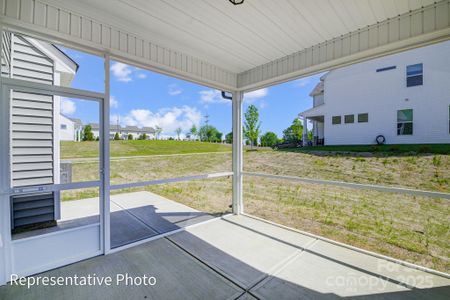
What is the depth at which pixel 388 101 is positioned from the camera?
115 inches

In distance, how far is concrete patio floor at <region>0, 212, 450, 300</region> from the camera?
5.75 ft

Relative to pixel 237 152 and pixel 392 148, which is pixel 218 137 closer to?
pixel 237 152

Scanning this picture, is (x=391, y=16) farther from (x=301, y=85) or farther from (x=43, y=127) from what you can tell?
(x=43, y=127)

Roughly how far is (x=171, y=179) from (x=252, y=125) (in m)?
2.09

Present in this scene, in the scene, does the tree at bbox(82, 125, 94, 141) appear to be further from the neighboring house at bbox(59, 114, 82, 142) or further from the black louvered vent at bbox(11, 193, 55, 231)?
the black louvered vent at bbox(11, 193, 55, 231)

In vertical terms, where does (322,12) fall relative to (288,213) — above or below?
above

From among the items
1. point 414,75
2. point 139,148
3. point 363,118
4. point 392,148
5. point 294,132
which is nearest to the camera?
point 414,75

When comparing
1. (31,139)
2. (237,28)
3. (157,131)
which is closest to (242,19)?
(237,28)

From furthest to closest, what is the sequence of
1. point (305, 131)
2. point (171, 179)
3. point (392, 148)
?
point (305, 131)
point (171, 179)
point (392, 148)

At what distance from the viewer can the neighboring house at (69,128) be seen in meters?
2.34

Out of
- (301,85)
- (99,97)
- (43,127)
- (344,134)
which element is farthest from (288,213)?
(43,127)

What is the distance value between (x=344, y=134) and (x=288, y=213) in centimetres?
184

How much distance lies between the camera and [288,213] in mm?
3713

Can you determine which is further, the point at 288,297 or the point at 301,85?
the point at 301,85
